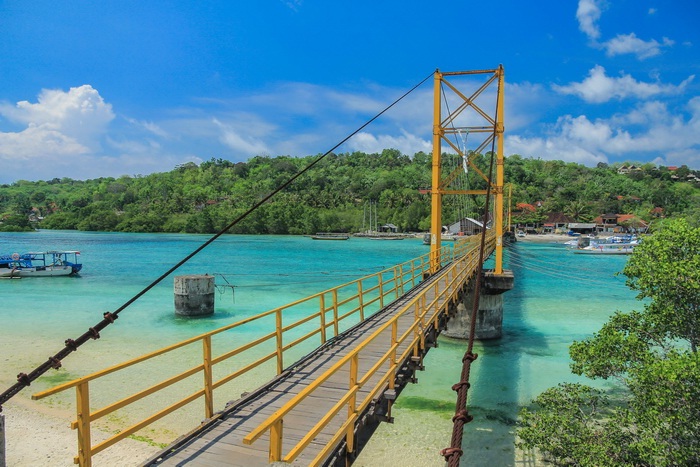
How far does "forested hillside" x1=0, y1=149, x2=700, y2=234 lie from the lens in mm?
127812

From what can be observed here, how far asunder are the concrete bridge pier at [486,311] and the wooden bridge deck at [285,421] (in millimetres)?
11486

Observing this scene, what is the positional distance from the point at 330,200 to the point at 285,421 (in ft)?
440

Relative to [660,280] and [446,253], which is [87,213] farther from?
[660,280]

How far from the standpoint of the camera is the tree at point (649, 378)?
288 inches

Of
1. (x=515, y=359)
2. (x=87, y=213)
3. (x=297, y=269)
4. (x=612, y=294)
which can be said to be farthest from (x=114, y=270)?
(x=87, y=213)

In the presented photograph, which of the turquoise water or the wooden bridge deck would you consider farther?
the turquoise water

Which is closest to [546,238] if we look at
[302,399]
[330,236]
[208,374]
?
[330,236]

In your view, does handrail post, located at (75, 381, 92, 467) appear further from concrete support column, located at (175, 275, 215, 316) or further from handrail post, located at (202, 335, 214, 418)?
concrete support column, located at (175, 275, 215, 316)

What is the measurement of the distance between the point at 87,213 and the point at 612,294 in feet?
558

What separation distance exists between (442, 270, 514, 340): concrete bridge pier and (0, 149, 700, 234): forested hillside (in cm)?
9926

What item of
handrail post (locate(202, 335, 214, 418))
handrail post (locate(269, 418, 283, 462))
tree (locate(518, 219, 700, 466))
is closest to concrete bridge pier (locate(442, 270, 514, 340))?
tree (locate(518, 219, 700, 466))

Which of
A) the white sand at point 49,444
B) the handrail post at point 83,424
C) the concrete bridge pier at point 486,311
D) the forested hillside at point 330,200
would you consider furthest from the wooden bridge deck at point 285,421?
the forested hillside at point 330,200

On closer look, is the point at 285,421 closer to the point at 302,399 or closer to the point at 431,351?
the point at 302,399

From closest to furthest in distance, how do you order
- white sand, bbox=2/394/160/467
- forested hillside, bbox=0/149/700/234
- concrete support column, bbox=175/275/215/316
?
white sand, bbox=2/394/160/467, concrete support column, bbox=175/275/215/316, forested hillside, bbox=0/149/700/234
